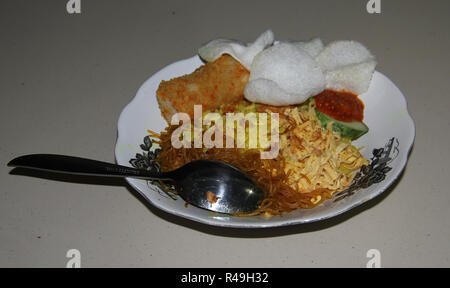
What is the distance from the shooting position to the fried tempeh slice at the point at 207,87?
108 inches

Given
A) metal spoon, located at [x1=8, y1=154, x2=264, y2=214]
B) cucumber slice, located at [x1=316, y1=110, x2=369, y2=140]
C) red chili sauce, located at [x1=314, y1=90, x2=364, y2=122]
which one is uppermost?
red chili sauce, located at [x1=314, y1=90, x2=364, y2=122]

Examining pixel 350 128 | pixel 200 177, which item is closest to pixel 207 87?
pixel 200 177

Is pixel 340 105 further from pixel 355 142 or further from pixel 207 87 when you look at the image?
pixel 207 87

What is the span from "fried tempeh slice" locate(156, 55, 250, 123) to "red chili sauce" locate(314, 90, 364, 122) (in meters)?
0.53

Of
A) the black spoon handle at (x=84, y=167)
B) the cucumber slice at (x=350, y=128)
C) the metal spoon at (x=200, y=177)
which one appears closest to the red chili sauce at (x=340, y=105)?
the cucumber slice at (x=350, y=128)

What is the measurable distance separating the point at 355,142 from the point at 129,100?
5.72 feet

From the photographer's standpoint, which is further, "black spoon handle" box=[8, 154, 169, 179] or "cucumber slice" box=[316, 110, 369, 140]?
"cucumber slice" box=[316, 110, 369, 140]

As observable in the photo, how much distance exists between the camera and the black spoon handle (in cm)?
219

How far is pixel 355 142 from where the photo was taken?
8.76 ft

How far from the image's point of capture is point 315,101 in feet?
9.14

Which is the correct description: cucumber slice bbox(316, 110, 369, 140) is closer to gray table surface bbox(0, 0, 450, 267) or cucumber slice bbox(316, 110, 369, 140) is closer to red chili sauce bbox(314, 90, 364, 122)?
red chili sauce bbox(314, 90, 364, 122)

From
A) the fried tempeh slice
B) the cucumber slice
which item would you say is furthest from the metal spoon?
the cucumber slice

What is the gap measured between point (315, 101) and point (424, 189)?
2.79 ft

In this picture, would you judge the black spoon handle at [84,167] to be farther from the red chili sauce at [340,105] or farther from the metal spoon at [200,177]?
the red chili sauce at [340,105]
